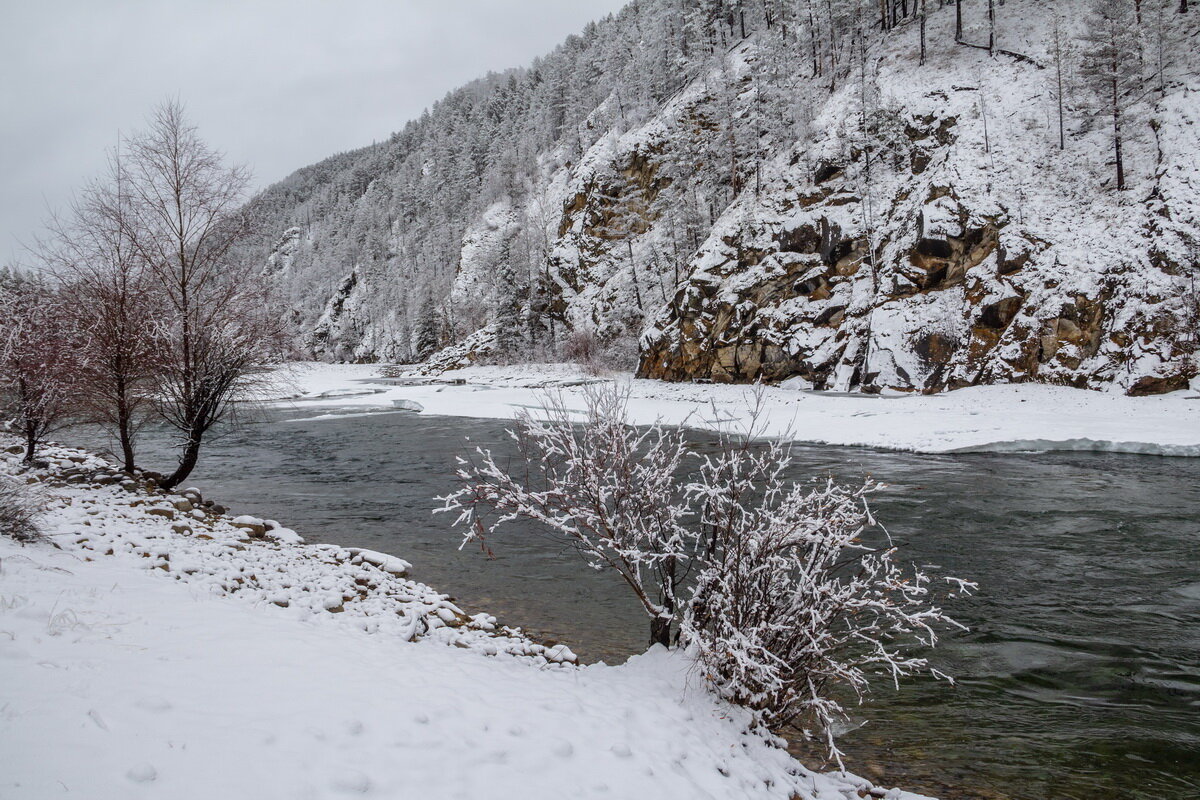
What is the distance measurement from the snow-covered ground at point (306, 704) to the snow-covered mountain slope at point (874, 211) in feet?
27.5

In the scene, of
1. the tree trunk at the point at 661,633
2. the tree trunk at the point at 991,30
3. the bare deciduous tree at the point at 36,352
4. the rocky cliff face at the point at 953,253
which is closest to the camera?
the tree trunk at the point at 661,633

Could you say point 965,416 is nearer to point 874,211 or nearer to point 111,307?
point 874,211

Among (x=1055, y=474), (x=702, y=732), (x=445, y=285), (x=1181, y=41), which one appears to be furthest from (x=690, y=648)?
(x=445, y=285)

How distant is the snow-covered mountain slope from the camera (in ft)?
76.3

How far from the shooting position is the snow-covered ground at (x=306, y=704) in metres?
2.68

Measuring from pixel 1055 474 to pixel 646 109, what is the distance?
188 feet

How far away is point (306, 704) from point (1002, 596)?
335 inches

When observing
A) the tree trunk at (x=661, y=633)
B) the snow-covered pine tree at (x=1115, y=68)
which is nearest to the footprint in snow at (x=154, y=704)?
the tree trunk at (x=661, y=633)

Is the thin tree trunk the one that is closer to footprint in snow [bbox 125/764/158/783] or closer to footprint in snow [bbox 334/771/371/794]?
footprint in snow [bbox 334/771/371/794]

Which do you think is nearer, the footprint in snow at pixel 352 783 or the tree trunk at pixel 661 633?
the footprint in snow at pixel 352 783

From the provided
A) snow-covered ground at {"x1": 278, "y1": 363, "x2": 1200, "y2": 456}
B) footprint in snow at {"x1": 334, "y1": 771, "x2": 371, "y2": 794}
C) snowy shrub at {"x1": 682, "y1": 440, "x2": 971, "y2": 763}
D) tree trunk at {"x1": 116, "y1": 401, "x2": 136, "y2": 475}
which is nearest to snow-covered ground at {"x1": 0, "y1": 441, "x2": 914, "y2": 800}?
footprint in snow at {"x1": 334, "y1": 771, "x2": 371, "y2": 794}

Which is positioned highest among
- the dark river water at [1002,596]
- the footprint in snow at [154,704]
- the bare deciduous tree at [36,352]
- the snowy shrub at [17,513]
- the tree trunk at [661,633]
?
the bare deciduous tree at [36,352]

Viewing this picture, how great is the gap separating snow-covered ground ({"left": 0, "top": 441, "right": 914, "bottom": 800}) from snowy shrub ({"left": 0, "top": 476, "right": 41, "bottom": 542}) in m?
0.30

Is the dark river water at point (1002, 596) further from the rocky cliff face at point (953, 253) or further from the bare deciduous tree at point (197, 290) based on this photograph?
the rocky cliff face at point (953, 253)
